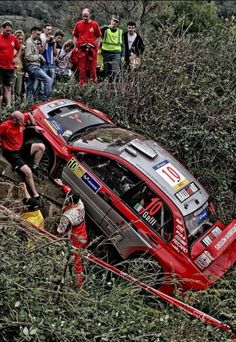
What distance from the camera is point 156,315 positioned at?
5.94 m

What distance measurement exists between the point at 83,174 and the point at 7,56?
3.70m

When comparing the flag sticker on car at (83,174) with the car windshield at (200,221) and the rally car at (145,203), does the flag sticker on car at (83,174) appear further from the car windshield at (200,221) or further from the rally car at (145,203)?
the car windshield at (200,221)

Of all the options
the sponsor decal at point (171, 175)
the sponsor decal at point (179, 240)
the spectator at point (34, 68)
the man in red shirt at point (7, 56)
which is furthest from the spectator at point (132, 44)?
the sponsor decal at point (179, 240)

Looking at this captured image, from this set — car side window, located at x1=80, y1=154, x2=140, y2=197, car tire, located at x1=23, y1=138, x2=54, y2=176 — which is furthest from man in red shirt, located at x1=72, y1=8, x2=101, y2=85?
car side window, located at x1=80, y1=154, x2=140, y2=197

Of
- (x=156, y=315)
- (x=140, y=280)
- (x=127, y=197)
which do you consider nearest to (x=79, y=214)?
(x=127, y=197)

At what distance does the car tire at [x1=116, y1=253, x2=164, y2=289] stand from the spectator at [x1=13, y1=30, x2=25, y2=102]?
4.99 meters

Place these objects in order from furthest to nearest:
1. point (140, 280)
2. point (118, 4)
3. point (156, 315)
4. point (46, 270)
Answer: point (118, 4)
point (140, 280)
point (156, 315)
point (46, 270)

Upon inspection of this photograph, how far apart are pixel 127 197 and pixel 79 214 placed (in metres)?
0.83

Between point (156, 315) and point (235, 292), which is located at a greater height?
point (156, 315)

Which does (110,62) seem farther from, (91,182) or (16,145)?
(91,182)

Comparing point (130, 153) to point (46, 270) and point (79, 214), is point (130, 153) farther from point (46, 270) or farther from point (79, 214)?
point (46, 270)

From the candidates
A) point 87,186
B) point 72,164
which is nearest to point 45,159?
point 72,164

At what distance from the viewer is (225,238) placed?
8.25 m

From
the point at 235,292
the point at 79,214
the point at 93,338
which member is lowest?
the point at 235,292
